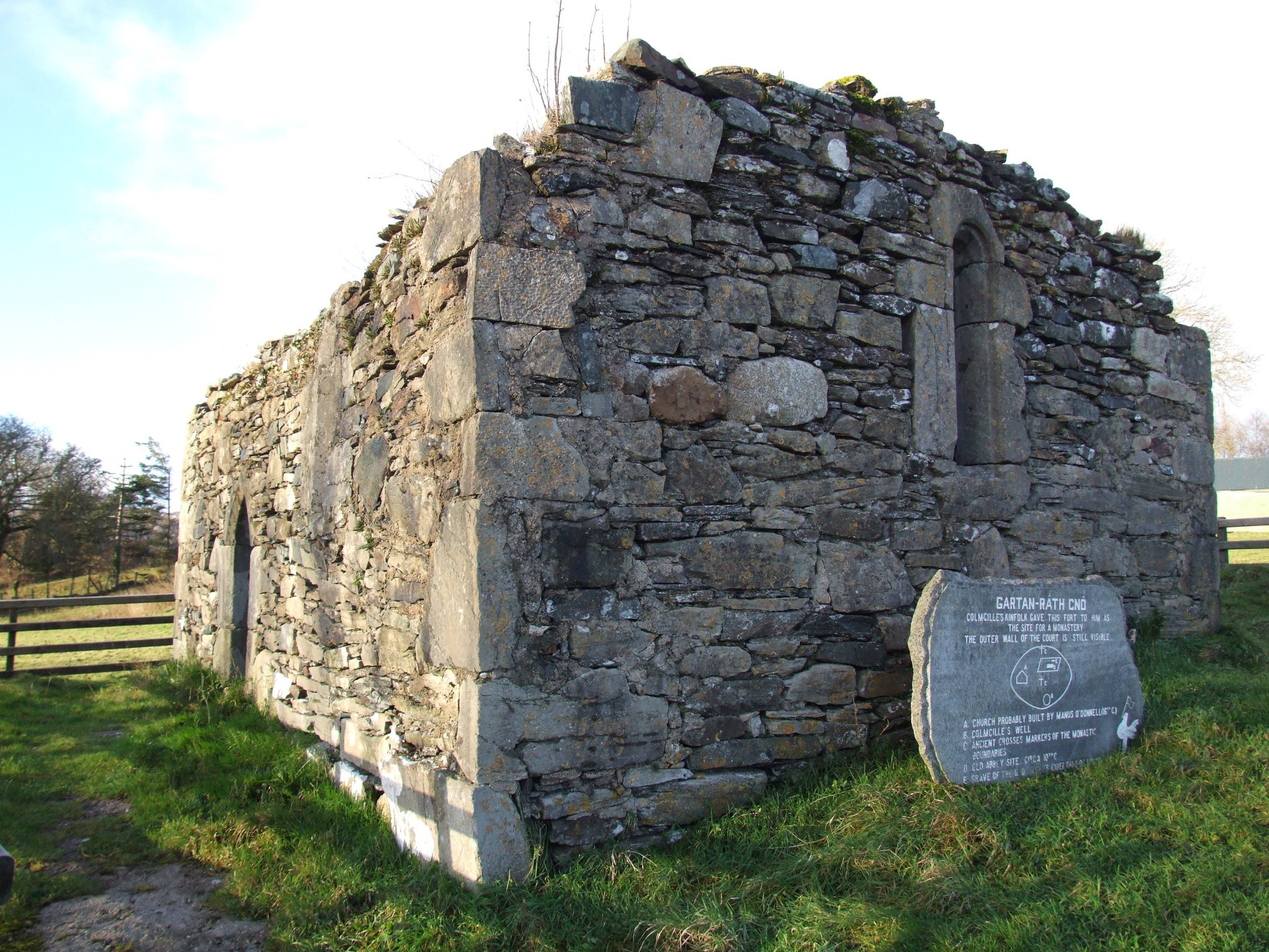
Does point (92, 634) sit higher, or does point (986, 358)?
point (986, 358)

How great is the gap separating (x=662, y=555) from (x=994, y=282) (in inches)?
112

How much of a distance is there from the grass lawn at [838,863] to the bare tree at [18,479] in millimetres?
17935

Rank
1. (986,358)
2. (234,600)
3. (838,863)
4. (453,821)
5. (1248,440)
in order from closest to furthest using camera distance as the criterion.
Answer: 1. (838,863)
2. (453,821)
3. (986,358)
4. (234,600)
5. (1248,440)

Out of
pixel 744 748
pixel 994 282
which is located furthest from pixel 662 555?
pixel 994 282

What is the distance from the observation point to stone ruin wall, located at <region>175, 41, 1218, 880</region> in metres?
3.61

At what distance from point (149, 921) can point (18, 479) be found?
2034 centimetres

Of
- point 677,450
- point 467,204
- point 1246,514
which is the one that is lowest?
point 1246,514

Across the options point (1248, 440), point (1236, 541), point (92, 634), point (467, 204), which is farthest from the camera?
point (1248, 440)

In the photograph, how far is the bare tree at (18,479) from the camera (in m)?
19.4

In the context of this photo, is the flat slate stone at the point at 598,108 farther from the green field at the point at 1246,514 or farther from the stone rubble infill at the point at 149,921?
the green field at the point at 1246,514

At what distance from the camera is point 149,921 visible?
3635mm

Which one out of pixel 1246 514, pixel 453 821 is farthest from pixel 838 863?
pixel 1246 514

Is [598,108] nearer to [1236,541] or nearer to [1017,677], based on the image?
[1017,677]

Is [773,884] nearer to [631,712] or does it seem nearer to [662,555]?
[631,712]
